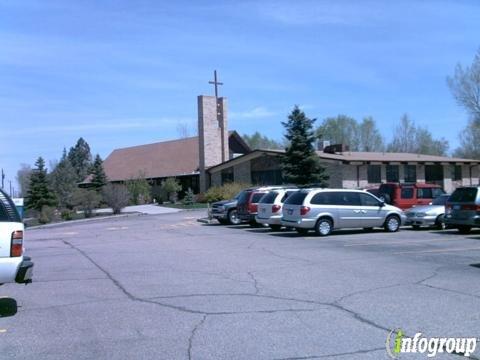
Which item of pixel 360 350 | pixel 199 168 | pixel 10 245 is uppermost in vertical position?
pixel 199 168

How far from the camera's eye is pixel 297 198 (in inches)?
851

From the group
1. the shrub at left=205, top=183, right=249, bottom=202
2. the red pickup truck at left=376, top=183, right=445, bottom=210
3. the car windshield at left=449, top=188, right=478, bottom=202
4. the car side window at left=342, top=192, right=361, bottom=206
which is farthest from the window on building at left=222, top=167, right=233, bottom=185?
the car windshield at left=449, top=188, right=478, bottom=202

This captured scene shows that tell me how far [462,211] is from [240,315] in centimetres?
1502

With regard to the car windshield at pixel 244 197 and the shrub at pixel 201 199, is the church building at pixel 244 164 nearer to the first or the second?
the shrub at pixel 201 199

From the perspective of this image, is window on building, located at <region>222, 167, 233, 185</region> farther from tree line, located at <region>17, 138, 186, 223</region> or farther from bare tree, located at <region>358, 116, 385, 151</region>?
bare tree, located at <region>358, 116, 385, 151</region>

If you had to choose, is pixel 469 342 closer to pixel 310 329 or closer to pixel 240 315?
pixel 310 329

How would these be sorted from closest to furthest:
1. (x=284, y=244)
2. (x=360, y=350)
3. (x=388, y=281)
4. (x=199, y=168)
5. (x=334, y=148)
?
(x=360, y=350) → (x=388, y=281) → (x=284, y=244) → (x=334, y=148) → (x=199, y=168)

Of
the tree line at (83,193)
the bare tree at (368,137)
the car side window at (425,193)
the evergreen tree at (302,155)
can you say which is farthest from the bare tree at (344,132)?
the car side window at (425,193)

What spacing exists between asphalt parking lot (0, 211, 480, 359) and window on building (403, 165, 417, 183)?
3122 centimetres

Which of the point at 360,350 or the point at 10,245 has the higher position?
the point at 10,245

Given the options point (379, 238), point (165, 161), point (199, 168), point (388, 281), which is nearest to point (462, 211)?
point (379, 238)

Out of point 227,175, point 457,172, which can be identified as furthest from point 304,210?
point 457,172

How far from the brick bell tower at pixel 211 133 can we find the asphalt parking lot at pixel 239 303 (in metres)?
38.0

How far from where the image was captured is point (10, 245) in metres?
8.34
